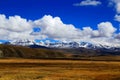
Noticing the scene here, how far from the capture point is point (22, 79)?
53.2 meters

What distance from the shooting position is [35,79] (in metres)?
53.0

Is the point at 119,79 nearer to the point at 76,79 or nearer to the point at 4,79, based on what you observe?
the point at 76,79

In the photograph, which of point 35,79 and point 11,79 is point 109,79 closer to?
point 35,79

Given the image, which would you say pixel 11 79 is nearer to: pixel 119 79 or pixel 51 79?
pixel 51 79

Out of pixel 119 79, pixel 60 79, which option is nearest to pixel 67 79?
pixel 60 79

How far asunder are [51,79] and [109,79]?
10.5m

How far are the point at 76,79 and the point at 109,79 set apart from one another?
5.97 meters

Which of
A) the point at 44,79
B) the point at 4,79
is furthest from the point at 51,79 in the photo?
the point at 4,79

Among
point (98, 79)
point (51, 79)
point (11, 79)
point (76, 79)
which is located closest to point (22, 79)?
point (11, 79)

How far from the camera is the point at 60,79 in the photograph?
176ft

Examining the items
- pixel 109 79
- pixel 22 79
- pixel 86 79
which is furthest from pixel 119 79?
pixel 22 79

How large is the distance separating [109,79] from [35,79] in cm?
1335

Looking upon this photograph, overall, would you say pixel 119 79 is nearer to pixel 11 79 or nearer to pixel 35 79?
pixel 35 79

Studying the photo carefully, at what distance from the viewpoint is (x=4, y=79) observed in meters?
52.6
